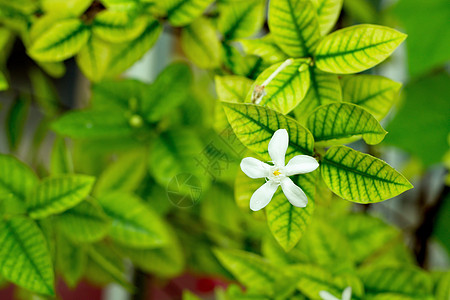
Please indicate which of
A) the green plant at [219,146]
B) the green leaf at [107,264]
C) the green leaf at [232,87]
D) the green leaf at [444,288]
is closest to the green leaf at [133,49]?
the green plant at [219,146]

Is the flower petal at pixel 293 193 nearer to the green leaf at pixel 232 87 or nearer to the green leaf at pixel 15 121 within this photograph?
the green leaf at pixel 232 87

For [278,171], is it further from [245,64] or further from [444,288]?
[444,288]

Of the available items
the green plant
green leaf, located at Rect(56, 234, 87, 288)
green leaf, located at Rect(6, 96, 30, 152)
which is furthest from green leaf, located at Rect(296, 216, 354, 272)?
green leaf, located at Rect(6, 96, 30, 152)

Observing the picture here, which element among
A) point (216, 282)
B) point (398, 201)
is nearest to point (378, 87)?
point (216, 282)

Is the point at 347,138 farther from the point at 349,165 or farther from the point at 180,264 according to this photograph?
the point at 180,264

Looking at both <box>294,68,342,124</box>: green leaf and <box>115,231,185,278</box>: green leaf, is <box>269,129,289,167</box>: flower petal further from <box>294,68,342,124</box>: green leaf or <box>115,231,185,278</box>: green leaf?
<box>115,231,185,278</box>: green leaf
